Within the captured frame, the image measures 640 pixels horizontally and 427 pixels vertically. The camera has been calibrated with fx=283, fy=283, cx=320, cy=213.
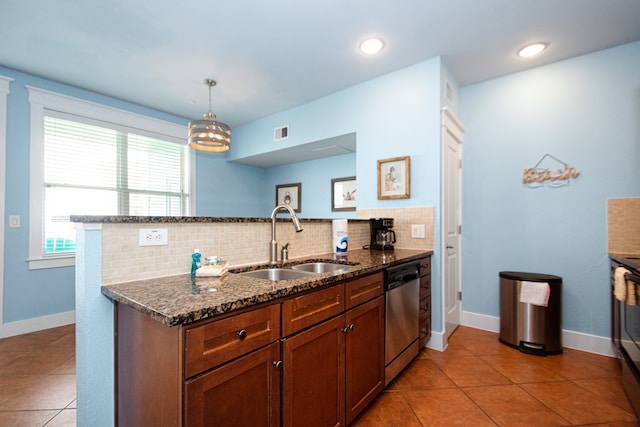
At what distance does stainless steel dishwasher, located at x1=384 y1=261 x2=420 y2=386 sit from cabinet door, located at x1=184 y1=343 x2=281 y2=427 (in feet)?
3.14

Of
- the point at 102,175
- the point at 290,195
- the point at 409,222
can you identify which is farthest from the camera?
the point at 290,195

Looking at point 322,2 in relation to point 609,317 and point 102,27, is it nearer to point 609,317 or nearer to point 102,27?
point 102,27

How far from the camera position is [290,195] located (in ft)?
16.1

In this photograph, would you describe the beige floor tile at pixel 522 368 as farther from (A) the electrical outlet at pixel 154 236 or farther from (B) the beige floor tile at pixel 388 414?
(A) the electrical outlet at pixel 154 236

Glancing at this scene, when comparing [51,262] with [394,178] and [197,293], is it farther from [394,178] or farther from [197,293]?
[394,178]

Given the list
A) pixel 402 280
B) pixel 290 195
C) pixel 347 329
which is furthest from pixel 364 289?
pixel 290 195

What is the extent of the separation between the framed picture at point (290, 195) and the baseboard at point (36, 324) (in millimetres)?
3146

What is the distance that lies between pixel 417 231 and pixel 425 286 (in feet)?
1.72

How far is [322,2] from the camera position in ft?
6.61

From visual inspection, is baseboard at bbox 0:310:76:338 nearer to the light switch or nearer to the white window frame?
the white window frame

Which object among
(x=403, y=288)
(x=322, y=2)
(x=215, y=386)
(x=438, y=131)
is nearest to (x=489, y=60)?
(x=438, y=131)

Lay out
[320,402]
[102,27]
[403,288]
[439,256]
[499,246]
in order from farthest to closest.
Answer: [499,246]
[439,256]
[102,27]
[403,288]
[320,402]

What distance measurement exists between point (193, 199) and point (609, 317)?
4.97 m

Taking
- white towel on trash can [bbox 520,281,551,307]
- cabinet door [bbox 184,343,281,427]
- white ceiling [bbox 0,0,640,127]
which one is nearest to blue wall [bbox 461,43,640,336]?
white ceiling [bbox 0,0,640,127]
